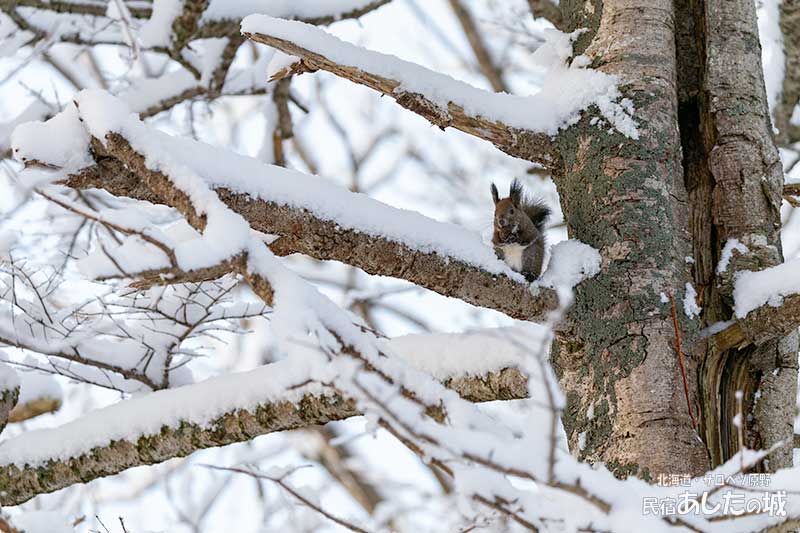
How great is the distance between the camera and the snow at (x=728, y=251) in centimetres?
198

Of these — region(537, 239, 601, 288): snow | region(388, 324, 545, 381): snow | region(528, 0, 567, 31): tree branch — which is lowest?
region(388, 324, 545, 381): snow

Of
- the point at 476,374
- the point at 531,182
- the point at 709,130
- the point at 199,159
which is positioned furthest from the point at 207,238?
the point at 531,182

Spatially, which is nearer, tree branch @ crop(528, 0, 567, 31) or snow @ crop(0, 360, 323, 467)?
snow @ crop(0, 360, 323, 467)

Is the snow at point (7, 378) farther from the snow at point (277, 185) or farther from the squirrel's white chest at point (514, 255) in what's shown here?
the squirrel's white chest at point (514, 255)

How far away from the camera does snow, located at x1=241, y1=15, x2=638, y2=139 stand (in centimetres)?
189

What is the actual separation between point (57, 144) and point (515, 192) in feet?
4.25

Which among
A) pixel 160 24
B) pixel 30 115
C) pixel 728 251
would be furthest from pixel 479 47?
pixel 728 251

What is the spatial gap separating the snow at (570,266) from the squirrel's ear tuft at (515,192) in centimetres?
60

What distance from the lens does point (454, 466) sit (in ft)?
3.44

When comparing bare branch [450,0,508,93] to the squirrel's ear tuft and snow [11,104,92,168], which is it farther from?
snow [11,104,92,168]

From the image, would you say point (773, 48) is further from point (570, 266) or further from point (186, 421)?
point (186, 421)

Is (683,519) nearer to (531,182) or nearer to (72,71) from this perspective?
(531,182)

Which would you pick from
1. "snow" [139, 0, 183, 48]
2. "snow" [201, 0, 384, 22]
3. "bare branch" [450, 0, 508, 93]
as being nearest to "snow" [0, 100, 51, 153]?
"snow" [139, 0, 183, 48]

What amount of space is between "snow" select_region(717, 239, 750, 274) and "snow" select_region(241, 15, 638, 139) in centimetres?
32
